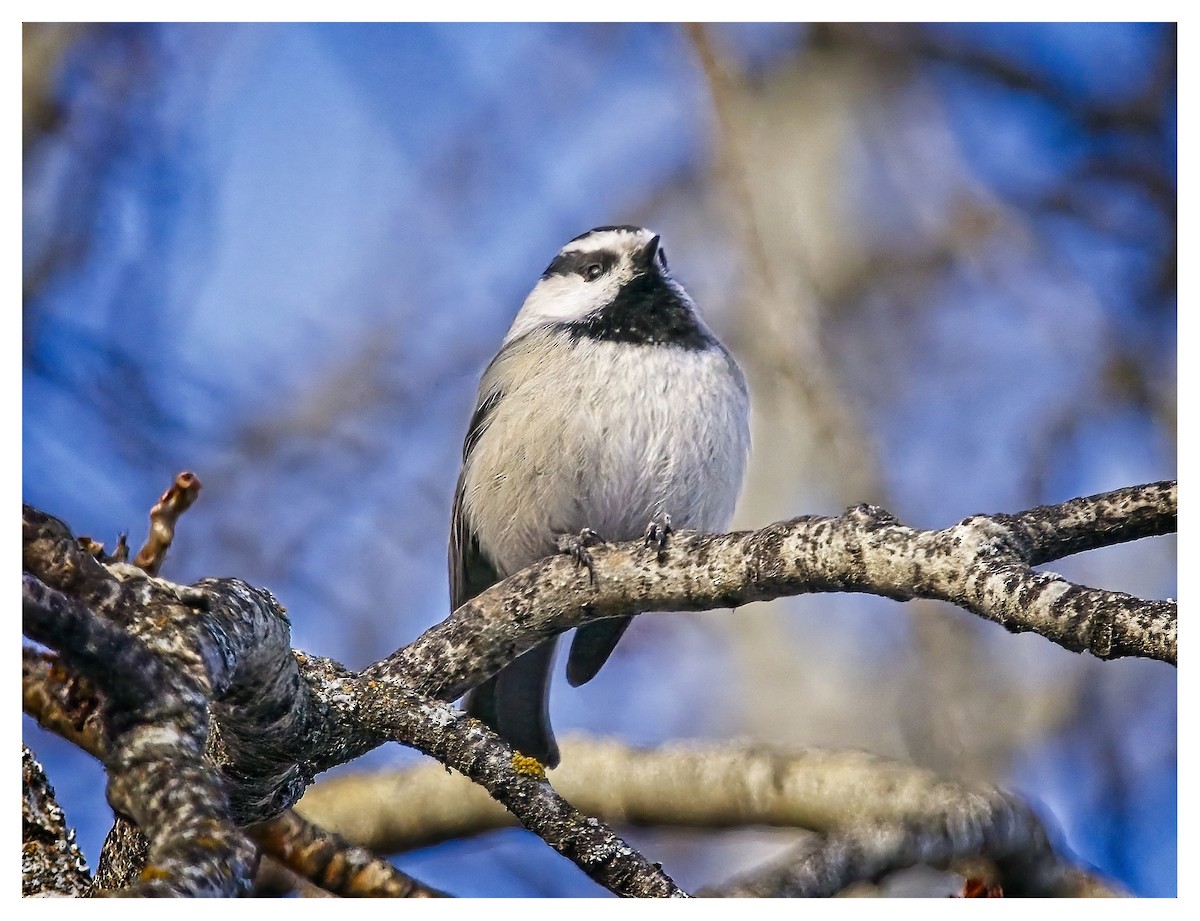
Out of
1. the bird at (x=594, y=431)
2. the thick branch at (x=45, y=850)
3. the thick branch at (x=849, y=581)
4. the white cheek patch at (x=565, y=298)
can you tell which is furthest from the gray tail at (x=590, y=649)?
the thick branch at (x=45, y=850)

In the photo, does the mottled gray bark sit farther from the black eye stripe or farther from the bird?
the black eye stripe

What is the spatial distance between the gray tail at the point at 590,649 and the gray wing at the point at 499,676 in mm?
48

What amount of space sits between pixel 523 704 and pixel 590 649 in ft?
0.62

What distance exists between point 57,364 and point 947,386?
1.70m

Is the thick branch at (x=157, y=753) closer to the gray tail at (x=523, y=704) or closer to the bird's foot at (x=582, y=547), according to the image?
the bird's foot at (x=582, y=547)

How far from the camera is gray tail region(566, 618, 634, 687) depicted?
2393 millimetres

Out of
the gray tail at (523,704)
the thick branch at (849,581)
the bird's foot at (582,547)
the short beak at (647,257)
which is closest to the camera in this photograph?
the thick branch at (849,581)

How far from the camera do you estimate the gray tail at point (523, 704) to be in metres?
2.24

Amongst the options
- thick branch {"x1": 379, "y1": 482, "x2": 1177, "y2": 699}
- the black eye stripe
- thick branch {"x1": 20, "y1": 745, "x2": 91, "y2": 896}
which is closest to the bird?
the black eye stripe

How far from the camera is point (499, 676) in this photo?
7.61ft

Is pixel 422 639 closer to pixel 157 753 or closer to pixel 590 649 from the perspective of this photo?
pixel 590 649
